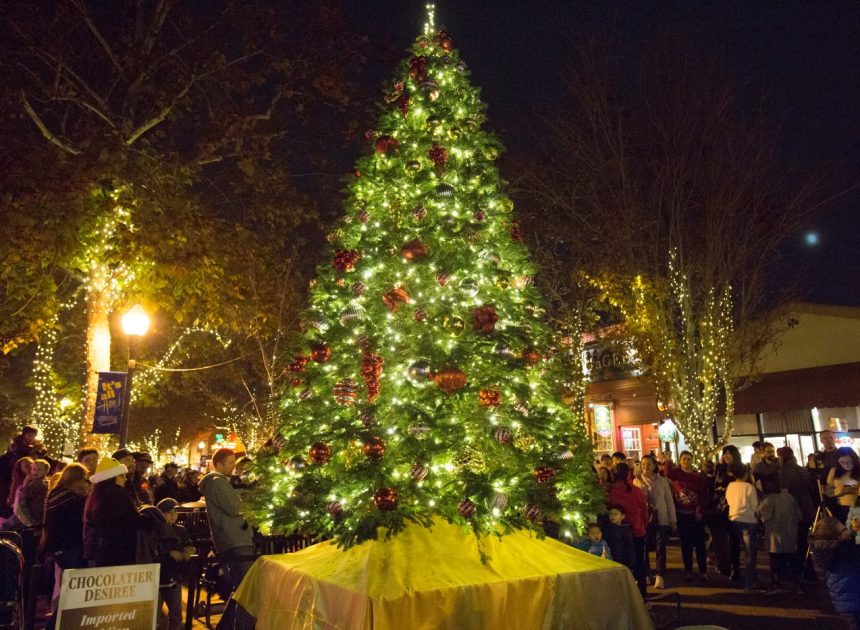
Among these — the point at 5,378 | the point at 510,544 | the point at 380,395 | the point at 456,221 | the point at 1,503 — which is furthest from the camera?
the point at 5,378

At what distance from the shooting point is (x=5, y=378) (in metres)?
39.8

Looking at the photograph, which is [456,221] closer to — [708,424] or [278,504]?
[278,504]

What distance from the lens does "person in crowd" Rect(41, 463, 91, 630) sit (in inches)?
274

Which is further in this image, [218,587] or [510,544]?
[218,587]

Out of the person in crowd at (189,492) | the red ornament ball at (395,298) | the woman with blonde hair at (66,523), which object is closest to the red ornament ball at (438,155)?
the red ornament ball at (395,298)

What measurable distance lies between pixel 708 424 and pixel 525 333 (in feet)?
42.5

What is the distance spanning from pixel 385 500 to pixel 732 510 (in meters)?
7.10

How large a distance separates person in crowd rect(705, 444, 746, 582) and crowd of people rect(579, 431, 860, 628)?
0.05ft

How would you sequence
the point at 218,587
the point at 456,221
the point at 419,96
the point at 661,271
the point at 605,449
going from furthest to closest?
1. the point at 605,449
2. the point at 661,271
3. the point at 218,587
4. the point at 419,96
5. the point at 456,221

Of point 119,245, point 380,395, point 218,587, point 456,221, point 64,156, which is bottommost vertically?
point 218,587

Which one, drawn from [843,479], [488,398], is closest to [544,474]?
[488,398]

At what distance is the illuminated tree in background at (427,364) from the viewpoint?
19.2ft

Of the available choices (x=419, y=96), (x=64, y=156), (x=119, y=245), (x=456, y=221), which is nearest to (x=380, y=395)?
(x=456, y=221)

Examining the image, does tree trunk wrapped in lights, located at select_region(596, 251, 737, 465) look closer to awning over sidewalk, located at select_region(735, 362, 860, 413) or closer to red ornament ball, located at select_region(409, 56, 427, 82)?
awning over sidewalk, located at select_region(735, 362, 860, 413)
